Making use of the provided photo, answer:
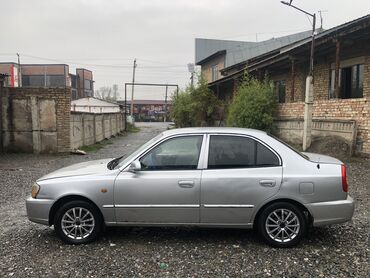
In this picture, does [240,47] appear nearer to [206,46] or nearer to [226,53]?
[226,53]

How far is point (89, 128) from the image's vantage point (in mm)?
19844

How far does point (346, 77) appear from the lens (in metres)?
15.9

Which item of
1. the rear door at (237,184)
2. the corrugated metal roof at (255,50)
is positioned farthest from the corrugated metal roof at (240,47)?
the rear door at (237,184)

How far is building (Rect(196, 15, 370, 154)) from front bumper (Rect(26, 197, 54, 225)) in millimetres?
10022

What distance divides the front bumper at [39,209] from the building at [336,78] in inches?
395

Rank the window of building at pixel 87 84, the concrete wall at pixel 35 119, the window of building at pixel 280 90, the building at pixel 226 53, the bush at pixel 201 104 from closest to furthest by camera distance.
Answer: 1. the concrete wall at pixel 35 119
2. the window of building at pixel 280 90
3. the bush at pixel 201 104
4. the building at pixel 226 53
5. the window of building at pixel 87 84

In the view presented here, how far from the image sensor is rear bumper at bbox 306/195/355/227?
4.62 metres

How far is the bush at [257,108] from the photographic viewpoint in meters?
16.8

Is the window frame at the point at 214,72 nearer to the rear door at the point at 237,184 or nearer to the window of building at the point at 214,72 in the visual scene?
the window of building at the point at 214,72

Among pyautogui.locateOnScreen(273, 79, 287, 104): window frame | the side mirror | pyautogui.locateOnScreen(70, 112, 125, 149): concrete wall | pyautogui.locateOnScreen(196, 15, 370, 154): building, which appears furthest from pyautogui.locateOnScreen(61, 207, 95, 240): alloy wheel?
pyautogui.locateOnScreen(273, 79, 287, 104): window frame

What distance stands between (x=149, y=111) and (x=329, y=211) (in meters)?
79.6

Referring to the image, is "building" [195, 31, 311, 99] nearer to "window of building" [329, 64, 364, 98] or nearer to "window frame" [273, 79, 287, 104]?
"window frame" [273, 79, 287, 104]

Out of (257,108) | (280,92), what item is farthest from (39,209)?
(280,92)

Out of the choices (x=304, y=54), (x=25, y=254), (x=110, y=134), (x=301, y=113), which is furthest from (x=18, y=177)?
(x=110, y=134)
